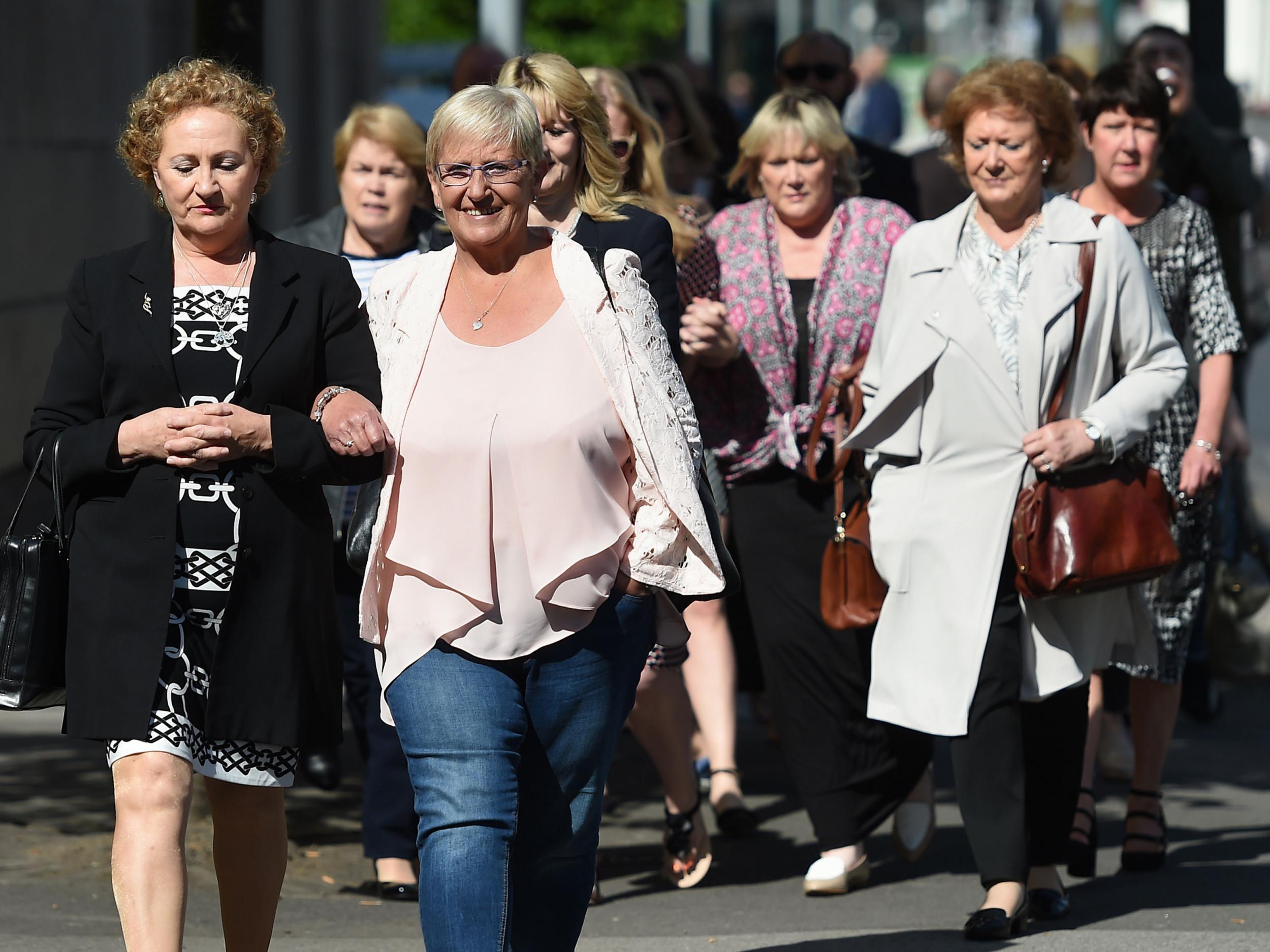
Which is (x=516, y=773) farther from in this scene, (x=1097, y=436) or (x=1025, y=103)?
(x=1025, y=103)

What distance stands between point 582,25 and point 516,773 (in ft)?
125

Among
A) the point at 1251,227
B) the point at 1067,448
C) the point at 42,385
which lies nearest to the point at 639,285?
the point at 1067,448

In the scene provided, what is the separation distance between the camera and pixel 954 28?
289ft

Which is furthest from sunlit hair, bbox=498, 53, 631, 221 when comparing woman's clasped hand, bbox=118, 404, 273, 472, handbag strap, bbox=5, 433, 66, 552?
handbag strap, bbox=5, 433, 66, 552

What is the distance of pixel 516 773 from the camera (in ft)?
12.5

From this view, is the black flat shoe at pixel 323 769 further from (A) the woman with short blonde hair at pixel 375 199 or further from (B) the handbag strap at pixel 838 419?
(B) the handbag strap at pixel 838 419

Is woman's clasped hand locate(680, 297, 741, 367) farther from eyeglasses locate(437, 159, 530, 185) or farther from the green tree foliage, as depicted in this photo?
the green tree foliage

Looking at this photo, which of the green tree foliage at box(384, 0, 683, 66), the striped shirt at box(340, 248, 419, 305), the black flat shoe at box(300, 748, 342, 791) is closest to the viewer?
the striped shirt at box(340, 248, 419, 305)

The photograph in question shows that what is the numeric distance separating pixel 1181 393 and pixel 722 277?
1424 mm

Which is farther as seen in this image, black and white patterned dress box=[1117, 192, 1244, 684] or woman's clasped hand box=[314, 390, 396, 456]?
black and white patterned dress box=[1117, 192, 1244, 684]

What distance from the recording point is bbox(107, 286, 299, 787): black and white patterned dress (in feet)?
12.9

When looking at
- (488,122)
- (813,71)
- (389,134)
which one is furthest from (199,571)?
(813,71)

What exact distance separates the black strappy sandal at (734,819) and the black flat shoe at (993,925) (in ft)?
4.75

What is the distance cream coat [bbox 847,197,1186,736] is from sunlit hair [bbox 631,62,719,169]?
10.1 feet
